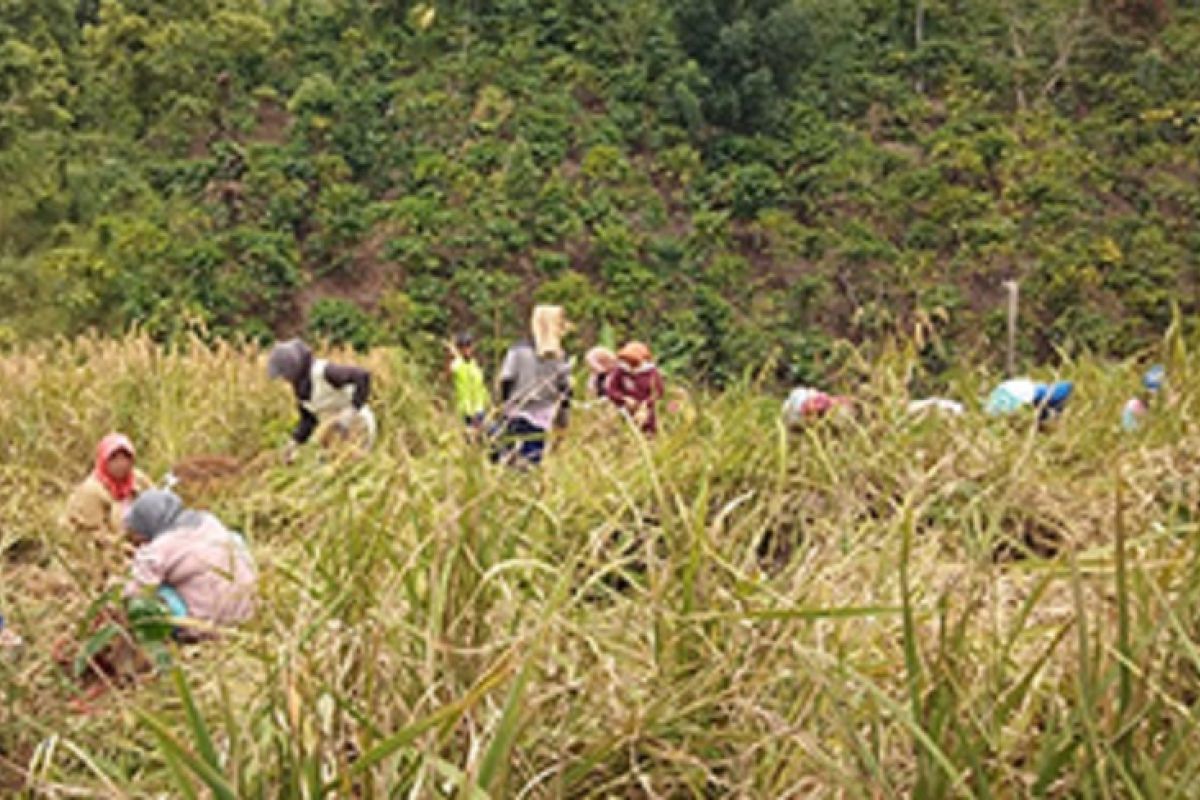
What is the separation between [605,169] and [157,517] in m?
13.0

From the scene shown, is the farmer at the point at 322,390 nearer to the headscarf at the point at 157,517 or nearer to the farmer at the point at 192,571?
the headscarf at the point at 157,517

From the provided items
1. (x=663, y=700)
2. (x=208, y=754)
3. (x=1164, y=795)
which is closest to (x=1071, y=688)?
(x=1164, y=795)

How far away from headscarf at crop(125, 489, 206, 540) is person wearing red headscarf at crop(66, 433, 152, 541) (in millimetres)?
406

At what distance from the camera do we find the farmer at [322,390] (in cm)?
429

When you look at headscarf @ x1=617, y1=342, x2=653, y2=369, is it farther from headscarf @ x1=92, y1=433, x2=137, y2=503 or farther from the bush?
the bush

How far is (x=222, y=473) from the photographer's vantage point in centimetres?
393

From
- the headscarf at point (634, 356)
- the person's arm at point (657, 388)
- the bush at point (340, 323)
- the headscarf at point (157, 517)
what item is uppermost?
the headscarf at point (157, 517)

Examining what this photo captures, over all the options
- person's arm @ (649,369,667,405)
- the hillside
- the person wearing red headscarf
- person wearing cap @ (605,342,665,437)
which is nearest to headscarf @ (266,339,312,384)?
the person wearing red headscarf

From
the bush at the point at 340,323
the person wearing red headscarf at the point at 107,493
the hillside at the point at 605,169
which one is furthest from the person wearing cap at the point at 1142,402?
the bush at the point at 340,323

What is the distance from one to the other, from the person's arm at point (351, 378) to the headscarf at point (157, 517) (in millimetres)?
1418

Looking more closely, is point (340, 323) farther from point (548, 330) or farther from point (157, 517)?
point (157, 517)

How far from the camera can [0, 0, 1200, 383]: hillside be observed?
44.9 feet

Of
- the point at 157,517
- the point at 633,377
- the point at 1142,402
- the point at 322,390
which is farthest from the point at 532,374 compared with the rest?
the point at 1142,402

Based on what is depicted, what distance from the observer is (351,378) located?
4312 millimetres
